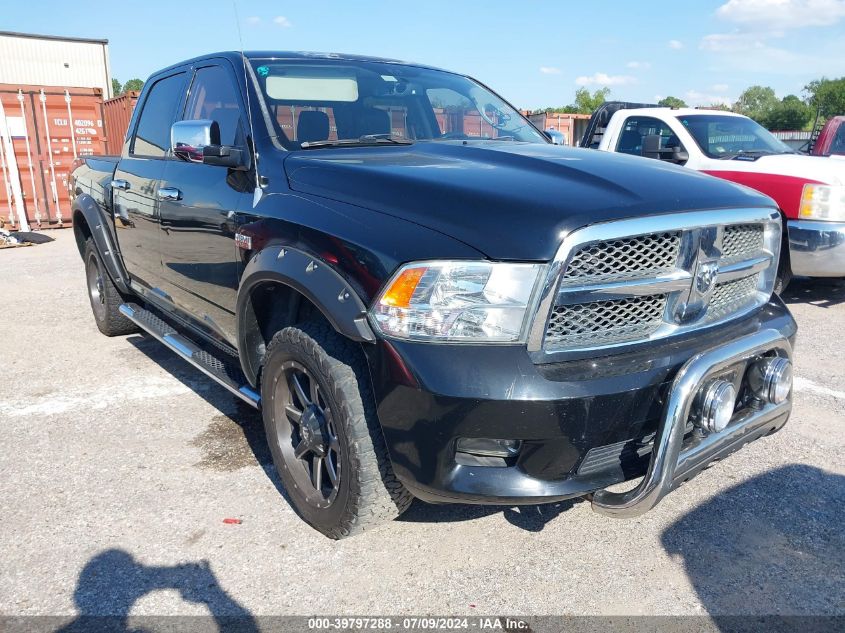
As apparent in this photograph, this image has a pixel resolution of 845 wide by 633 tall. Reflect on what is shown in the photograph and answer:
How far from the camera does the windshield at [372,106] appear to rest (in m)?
3.25

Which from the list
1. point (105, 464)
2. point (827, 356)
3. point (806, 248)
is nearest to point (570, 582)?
point (105, 464)

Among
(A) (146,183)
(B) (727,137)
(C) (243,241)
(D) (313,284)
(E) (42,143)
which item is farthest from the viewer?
(E) (42,143)

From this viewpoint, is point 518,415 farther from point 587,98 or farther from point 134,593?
point 587,98

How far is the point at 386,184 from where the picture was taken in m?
2.48

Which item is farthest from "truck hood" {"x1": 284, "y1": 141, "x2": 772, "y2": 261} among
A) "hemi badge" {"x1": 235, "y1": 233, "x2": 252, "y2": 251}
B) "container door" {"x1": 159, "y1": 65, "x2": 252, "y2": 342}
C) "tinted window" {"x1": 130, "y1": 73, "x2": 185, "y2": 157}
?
"tinted window" {"x1": 130, "y1": 73, "x2": 185, "y2": 157}

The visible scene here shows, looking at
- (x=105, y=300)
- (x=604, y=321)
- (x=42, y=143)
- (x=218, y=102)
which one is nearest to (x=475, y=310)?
(x=604, y=321)

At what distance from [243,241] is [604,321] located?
1.55 meters

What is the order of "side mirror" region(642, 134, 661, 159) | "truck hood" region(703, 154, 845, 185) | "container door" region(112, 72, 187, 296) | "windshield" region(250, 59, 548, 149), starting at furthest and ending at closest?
"side mirror" region(642, 134, 661, 159)
"truck hood" region(703, 154, 845, 185)
"container door" region(112, 72, 187, 296)
"windshield" region(250, 59, 548, 149)

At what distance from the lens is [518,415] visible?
2109 mm

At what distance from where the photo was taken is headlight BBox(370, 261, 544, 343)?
84.4 inches

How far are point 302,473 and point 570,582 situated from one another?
113 cm

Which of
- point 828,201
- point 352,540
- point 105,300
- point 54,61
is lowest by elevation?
point 352,540

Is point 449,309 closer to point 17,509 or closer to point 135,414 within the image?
point 17,509

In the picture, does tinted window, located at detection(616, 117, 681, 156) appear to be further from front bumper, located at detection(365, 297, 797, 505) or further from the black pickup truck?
front bumper, located at detection(365, 297, 797, 505)
